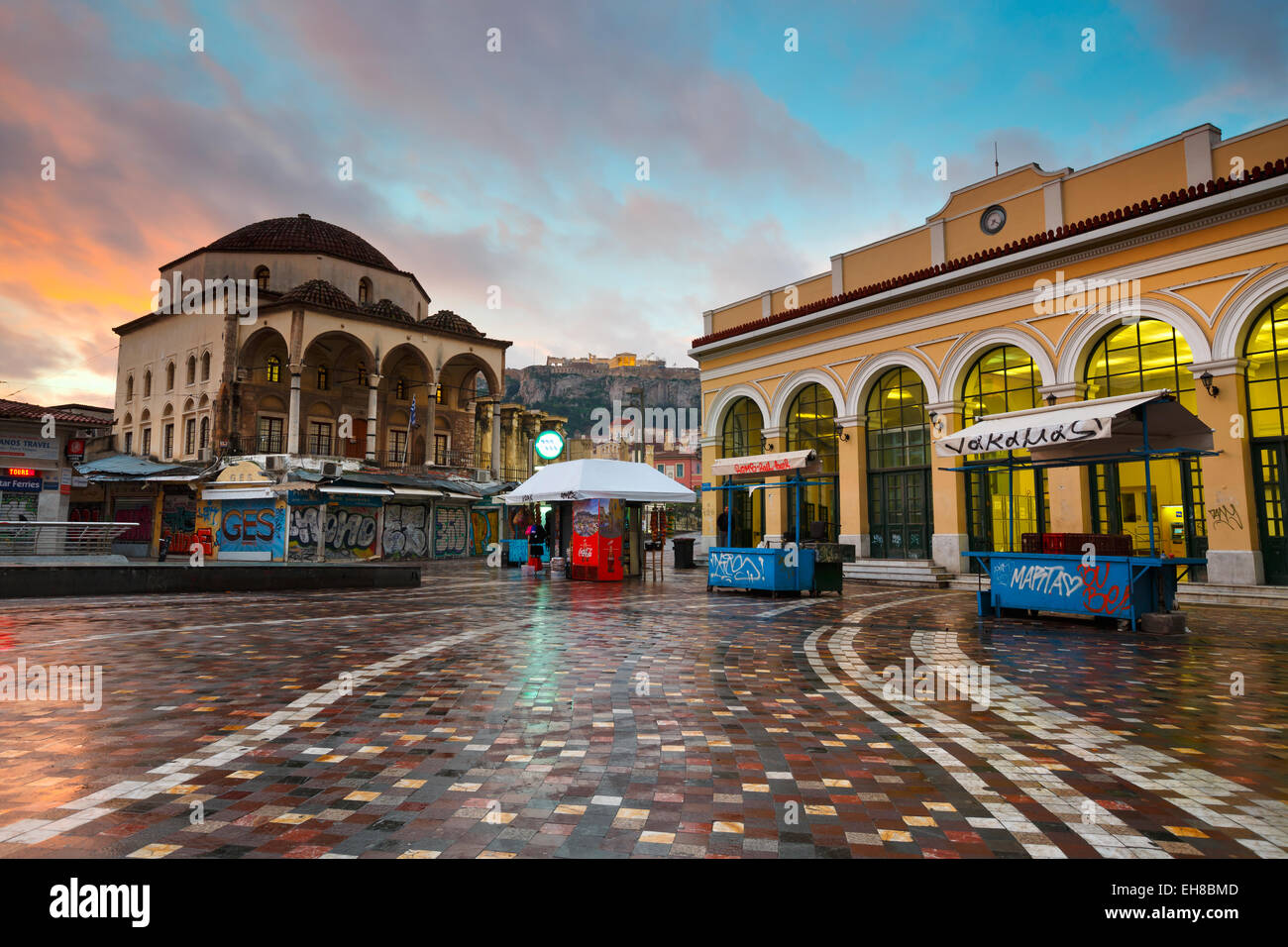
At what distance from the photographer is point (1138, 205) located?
15.6 metres

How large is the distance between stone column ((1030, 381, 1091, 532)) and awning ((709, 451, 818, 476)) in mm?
6765

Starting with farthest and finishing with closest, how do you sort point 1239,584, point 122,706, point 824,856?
point 1239,584, point 122,706, point 824,856

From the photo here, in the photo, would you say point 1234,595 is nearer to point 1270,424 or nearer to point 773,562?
point 1270,424

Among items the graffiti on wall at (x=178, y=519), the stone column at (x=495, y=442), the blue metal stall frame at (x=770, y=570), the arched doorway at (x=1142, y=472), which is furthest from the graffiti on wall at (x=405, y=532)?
the arched doorway at (x=1142, y=472)

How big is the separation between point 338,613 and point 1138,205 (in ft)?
61.6

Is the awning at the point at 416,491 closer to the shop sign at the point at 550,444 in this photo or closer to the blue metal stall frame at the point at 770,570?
the shop sign at the point at 550,444

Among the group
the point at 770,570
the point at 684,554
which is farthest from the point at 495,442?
the point at 770,570

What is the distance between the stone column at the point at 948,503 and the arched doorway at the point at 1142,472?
3.09m

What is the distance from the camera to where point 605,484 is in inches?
648

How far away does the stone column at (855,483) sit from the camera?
69.2 ft

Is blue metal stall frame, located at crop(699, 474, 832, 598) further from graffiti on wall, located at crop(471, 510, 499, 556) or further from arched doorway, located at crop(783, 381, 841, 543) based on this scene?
graffiti on wall, located at crop(471, 510, 499, 556)

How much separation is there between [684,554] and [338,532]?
15909 millimetres
